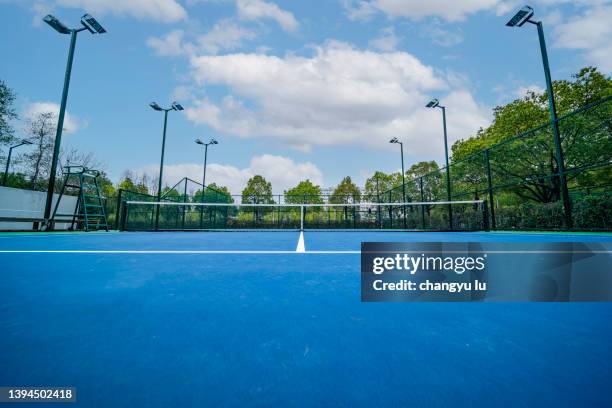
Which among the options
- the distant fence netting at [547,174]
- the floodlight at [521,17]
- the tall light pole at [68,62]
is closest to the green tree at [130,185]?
the tall light pole at [68,62]

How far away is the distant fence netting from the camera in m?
9.65

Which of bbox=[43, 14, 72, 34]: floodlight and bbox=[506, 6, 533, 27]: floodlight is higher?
bbox=[506, 6, 533, 27]: floodlight

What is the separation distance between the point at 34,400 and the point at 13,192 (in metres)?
17.8

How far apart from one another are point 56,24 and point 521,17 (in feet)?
51.2

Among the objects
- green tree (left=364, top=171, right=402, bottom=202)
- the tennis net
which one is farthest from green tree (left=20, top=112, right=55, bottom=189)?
green tree (left=364, top=171, right=402, bottom=202)

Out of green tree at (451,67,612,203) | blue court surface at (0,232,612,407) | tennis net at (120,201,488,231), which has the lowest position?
blue court surface at (0,232,612,407)

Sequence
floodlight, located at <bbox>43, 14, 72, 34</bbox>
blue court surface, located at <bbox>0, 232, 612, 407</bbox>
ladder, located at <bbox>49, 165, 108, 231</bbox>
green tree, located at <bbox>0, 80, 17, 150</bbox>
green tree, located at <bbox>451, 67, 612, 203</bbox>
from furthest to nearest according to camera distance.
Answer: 1. green tree, located at <bbox>0, 80, 17, 150</bbox>
2. green tree, located at <bbox>451, 67, 612, 203</bbox>
3. ladder, located at <bbox>49, 165, 108, 231</bbox>
4. floodlight, located at <bbox>43, 14, 72, 34</bbox>
5. blue court surface, located at <bbox>0, 232, 612, 407</bbox>

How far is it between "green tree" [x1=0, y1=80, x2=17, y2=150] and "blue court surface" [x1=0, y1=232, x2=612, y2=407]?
2577 centimetres

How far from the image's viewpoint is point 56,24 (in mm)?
9320

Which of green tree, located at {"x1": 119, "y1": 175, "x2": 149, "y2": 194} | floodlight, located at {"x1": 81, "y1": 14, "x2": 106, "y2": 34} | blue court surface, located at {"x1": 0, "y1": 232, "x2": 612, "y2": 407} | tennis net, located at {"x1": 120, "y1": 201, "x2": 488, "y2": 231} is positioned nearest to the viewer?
blue court surface, located at {"x1": 0, "y1": 232, "x2": 612, "y2": 407}

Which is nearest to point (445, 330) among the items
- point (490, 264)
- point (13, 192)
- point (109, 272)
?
point (490, 264)

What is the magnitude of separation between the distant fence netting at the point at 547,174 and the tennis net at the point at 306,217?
1.59 metres

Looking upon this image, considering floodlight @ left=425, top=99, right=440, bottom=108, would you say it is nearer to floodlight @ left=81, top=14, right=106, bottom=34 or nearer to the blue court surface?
floodlight @ left=81, top=14, right=106, bottom=34

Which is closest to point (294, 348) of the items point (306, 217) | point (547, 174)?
point (547, 174)
